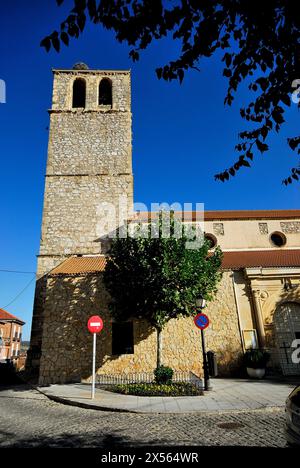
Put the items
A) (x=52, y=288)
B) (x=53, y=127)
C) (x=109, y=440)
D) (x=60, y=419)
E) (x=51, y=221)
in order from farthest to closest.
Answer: (x=53, y=127) → (x=51, y=221) → (x=52, y=288) → (x=60, y=419) → (x=109, y=440)

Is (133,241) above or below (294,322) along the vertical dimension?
above

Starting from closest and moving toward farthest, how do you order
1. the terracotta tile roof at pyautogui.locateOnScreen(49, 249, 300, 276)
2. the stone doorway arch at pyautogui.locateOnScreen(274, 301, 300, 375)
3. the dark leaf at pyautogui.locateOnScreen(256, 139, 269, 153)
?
the dark leaf at pyautogui.locateOnScreen(256, 139, 269, 153)
the stone doorway arch at pyautogui.locateOnScreen(274, 301, 300, 375)
the terracotta tile roof at pyautogui.locateOnScreen(49, 249, 300, 276)

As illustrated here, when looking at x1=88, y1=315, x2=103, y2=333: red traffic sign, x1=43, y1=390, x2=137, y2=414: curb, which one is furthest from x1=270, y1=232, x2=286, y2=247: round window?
x1=43, y1=390, x2=137, y2=414: curb

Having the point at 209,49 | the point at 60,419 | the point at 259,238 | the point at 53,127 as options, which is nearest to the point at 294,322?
the point at 259,238

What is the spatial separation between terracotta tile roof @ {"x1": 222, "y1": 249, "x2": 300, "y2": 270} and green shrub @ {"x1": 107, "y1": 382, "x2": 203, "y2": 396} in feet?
23.8

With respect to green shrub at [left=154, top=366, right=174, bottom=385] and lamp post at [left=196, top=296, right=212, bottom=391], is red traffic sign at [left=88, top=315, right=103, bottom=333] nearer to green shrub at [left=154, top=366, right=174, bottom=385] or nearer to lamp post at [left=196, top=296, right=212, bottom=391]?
green shrub at [left=154, top=366, right=174, bottom=385]

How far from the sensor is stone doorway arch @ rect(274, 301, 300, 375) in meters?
14.4

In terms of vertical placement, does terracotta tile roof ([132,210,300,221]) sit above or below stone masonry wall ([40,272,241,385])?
above

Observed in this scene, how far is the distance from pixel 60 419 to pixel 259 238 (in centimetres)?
1641

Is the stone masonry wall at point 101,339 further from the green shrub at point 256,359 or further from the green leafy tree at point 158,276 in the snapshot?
the green leafy tree at point 158,276

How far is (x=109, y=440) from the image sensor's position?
218 inches

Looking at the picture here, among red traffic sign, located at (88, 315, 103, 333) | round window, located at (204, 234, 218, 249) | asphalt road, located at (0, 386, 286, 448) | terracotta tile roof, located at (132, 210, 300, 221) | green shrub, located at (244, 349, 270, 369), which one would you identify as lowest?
asphalt road, located at (0, 386, 286, 448)
